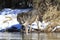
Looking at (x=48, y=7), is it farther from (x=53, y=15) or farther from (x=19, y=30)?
(x=19, y=30)

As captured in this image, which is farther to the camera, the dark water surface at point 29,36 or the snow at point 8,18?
the snow at point 8,18

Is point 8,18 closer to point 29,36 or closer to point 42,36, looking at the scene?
point 29,36

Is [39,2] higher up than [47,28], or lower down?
higher up

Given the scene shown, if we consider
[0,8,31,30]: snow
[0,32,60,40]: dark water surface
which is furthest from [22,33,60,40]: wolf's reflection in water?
[0,8,31,30]: snow

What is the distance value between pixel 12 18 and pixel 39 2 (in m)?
0.78

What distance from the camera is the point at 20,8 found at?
10.4 metres

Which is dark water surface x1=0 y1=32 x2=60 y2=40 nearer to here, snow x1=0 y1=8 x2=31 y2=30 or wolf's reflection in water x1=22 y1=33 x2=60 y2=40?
wolf's reflection in water x1=22 y1=33 x2=60 y2=40

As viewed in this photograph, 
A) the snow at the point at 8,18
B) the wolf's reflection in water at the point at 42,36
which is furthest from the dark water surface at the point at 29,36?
the snow at the point at 8,18

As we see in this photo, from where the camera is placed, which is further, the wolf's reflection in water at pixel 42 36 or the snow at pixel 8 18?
the snow at pixel 8 18

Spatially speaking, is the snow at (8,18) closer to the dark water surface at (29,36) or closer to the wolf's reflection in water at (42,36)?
the dark water surface at (29,36)

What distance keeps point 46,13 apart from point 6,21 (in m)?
1.01

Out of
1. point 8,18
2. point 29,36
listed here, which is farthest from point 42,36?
point 8,18

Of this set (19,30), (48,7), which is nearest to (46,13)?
(48,7)

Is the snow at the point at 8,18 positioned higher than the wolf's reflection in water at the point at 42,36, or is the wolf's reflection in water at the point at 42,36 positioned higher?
the snow at the point at 8,18
